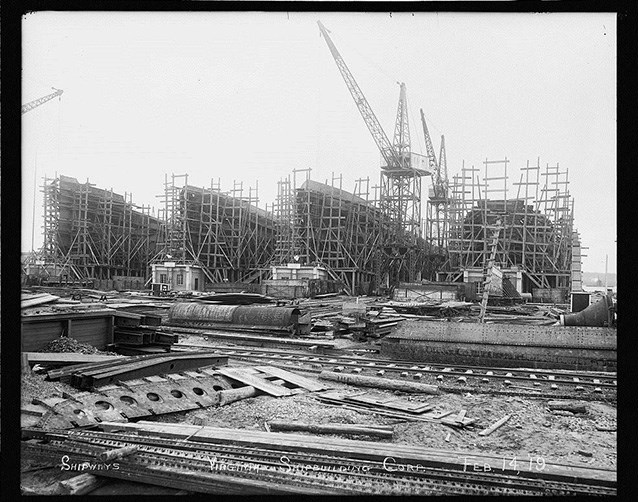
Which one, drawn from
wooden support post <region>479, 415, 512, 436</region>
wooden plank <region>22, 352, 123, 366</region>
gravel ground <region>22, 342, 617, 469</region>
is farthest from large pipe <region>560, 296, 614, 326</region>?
wooden plank <region>22, 352, 123, 366</region>

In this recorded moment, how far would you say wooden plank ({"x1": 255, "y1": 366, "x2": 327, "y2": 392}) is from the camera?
30.8 ft

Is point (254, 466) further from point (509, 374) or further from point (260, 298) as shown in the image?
point (260, 298)

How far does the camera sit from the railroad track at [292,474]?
15.8 feet

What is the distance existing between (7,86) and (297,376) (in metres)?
7.06

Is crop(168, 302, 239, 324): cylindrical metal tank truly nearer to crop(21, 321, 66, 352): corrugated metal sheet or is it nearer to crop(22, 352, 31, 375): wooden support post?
crop(21, 321, 66, 352): corrugated metal sheet

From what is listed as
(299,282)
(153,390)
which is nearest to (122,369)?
(153,390)

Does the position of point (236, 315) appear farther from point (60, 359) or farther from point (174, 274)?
point (174, 274)

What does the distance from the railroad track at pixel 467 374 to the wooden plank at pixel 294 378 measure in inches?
36.1

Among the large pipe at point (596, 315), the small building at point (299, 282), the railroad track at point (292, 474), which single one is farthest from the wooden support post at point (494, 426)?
the small building at point (299, 282)

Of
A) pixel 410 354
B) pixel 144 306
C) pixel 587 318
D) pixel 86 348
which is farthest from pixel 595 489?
pixel 144 306

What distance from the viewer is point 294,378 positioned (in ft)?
32.4

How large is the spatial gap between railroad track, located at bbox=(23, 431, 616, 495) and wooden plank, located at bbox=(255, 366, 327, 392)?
12.7 ft

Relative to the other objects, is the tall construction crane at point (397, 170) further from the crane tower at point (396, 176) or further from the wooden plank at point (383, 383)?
the wooden plank at point (383, 383)

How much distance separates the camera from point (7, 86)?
5016mm
